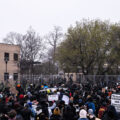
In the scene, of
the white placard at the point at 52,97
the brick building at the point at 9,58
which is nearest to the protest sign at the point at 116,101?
the white placard at the point at 52,97

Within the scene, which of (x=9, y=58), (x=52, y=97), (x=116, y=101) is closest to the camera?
(x=116, y=101)

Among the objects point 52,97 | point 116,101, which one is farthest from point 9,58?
point 116,101

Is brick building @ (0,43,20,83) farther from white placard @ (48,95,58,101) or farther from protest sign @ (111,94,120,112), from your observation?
protest sign @ (111,94,120,112)

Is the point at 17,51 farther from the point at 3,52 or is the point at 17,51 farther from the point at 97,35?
the point at 97,35

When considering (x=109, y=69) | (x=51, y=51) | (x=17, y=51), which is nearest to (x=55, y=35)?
(x=51, y=51)

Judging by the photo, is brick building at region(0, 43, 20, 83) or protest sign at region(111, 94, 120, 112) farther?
brick building at region(0, 43, 20, 83)

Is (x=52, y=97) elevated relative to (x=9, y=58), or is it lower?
lower

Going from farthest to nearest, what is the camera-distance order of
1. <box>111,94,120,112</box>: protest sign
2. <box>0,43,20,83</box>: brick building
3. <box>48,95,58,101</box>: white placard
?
<box>0,43,20,83</box>: brick building
<box>48,95,58,101</box>: white placard
<box>111,94,120,112</box>: protest sign

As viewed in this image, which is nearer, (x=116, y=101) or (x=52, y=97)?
(x=116, y=101)

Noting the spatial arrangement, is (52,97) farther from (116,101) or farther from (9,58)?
(9,58)

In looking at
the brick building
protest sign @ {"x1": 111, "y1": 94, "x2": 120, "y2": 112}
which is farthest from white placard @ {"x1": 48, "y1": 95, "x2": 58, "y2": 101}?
the brick building

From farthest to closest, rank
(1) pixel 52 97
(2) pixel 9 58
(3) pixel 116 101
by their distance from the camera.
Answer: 1. (2) pixel 9 58
2. (1) pixel 52 97
3. (3) pixel 116 101

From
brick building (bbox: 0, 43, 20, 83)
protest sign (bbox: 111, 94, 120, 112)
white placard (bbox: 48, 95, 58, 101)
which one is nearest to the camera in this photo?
protest sign (bbox: 111, 94, 120, 112)

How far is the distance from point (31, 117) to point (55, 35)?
51.1m
